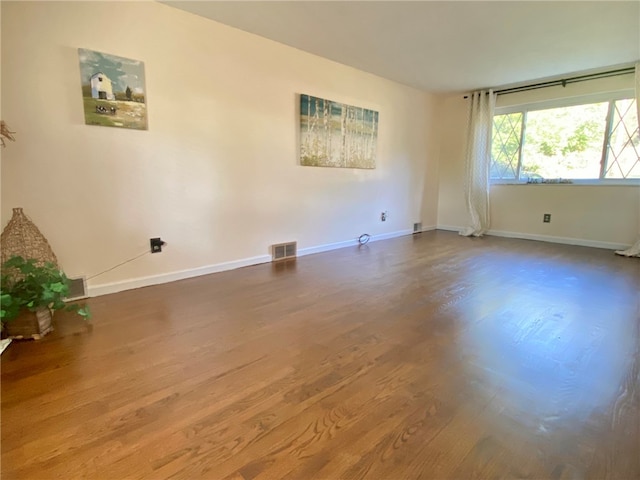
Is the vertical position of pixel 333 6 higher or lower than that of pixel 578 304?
higher

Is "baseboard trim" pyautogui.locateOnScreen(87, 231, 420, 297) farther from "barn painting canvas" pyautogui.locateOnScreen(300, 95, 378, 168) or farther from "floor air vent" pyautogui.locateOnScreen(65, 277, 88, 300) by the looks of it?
"barn painting canvas" pyautogui.locateOnScreen(300, 95, 378, 168)

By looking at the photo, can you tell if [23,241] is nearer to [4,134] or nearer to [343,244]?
[4,134]

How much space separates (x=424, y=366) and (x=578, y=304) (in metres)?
1.52

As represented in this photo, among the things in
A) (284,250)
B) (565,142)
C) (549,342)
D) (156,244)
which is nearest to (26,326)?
(156,244)

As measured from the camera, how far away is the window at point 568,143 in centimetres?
383

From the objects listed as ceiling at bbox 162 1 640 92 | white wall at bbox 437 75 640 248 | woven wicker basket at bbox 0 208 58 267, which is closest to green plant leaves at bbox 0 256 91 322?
woven wicker basket at bbox 0 208 58 267

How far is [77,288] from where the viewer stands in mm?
2283

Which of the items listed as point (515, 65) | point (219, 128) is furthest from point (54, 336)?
point (515, 65)

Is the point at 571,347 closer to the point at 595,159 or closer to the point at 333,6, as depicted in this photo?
the point at 333,6

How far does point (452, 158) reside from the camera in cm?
525

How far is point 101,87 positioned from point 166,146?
0.54 metres

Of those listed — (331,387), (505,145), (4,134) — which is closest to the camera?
(331,387)

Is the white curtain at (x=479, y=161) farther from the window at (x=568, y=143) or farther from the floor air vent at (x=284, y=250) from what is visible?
the floor air vent at (x=284, y=250)

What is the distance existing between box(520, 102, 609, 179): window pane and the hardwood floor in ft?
7.93
